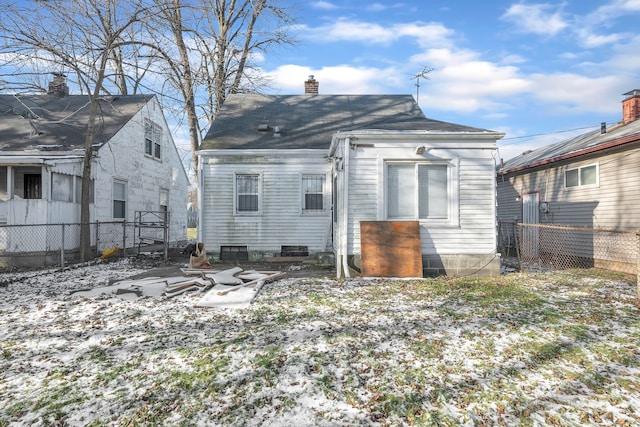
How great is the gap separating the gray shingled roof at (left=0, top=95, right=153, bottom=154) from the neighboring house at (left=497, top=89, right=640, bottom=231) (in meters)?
15.1

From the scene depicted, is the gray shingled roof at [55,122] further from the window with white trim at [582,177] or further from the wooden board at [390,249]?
the window with white trim at [582,177]

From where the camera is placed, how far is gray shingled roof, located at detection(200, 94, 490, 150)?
1189 centimetres

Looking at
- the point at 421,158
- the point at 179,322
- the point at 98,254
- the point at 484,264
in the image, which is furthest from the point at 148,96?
the point at 484,264

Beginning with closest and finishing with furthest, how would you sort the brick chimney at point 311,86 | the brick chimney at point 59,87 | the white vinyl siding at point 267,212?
the white vinyl siding at point 267,212
the brick chimney at point 59,87
the brick chimney at point 311,86

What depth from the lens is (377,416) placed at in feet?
9.43

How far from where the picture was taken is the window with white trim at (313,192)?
11.8 metres

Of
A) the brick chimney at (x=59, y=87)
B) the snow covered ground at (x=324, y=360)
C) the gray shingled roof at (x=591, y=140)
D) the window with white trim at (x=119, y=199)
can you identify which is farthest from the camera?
the brick chimney at (x=59, y=87)

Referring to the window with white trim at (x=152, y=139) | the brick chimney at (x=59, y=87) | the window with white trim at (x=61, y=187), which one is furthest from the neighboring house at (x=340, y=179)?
the brick chimney at (x=59, y=87)

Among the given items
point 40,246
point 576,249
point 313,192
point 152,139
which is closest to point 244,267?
point 313,192

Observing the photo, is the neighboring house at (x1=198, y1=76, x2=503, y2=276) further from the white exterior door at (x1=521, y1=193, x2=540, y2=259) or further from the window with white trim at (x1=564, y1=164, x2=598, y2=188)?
the white exterior door at (x1=521, y1=193, x2=540, y2=259)

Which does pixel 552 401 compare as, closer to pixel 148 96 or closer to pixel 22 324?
pixel 22 324

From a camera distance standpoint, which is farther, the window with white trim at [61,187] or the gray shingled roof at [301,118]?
the gray shingled roof at [301,118]

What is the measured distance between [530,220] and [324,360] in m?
12.5

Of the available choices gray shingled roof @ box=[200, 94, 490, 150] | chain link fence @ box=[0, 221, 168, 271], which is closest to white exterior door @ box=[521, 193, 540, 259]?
gray shingled roof @ box=[200, 94, 490, 150]
